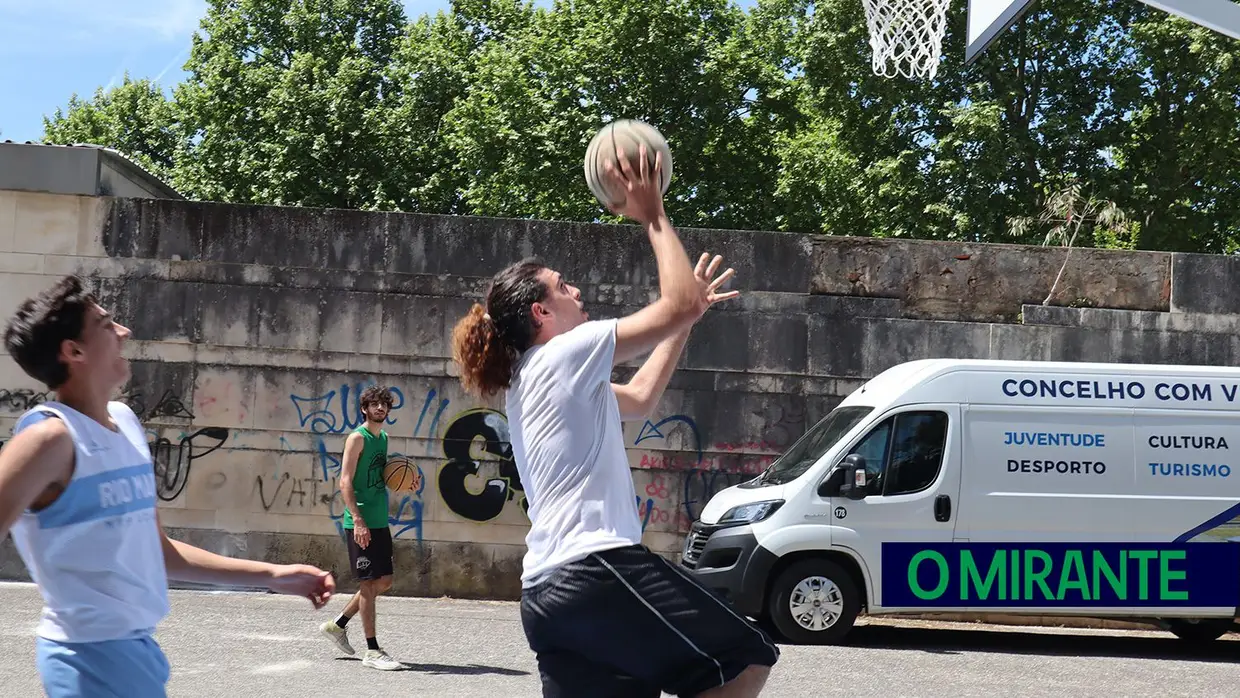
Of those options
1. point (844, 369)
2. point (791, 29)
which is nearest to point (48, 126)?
point (791, 29)

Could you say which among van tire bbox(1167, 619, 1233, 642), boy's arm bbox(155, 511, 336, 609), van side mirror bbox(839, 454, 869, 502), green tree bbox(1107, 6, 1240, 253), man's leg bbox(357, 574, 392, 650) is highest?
green tree bbox(1107, 6, 1240, 253)

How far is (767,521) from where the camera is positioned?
10039 mm

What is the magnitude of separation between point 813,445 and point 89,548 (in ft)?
27.0

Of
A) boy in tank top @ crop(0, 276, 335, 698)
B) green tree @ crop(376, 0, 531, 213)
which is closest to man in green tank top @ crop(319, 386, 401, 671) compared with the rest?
boy in tank top @ crop(0, 276, 335, 698)

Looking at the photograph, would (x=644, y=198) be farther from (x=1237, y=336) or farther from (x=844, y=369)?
(x=1237, y=336)

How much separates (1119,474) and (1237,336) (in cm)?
300

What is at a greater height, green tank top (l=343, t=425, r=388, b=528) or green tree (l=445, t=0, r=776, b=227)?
green tree (l=445, t=0, r=776, b=227)

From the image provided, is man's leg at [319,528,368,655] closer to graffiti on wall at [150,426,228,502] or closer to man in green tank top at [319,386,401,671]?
man in green tank top at [319,386,401,671]

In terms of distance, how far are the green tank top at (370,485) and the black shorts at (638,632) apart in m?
5.58

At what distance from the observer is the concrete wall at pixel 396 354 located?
40.0 ft

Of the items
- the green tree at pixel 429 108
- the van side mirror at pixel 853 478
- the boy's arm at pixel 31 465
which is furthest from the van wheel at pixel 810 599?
the green tree at pixel 429 108

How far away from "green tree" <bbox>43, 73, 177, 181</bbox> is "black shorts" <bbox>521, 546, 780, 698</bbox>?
4102 centimetres

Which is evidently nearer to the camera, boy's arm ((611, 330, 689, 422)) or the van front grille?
boy's arm ((611, 330, 689, 422))

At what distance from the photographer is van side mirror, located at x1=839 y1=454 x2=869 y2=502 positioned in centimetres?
1000
